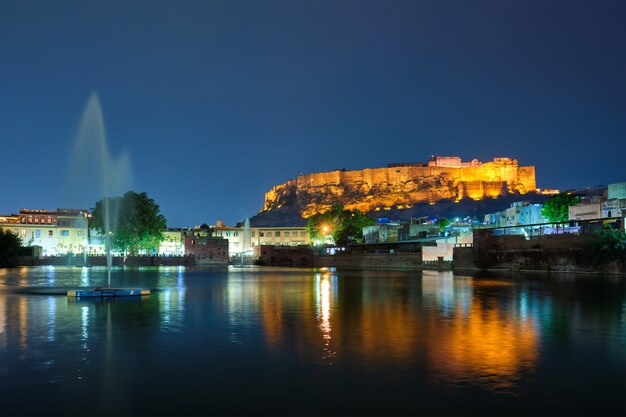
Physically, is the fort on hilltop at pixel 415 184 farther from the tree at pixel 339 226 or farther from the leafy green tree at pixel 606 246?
the leafy green tree at pixel 606 246

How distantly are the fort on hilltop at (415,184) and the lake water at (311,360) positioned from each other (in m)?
152

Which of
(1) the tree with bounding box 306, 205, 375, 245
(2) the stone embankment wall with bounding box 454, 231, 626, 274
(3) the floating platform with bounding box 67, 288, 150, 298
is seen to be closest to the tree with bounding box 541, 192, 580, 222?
(2) the stone embankment wall with bounding box 454, 231, 626, 274

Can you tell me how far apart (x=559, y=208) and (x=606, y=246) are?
37.8 metres

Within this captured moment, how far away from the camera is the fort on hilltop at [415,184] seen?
570 ft

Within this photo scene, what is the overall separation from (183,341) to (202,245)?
91.9 m

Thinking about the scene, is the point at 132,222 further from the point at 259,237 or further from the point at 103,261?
the point at 259,237

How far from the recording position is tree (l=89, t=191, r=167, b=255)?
88731mm

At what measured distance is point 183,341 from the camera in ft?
51.8

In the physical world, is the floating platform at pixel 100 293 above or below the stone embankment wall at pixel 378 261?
above

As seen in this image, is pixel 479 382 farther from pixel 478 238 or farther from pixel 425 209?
pixel 425 209

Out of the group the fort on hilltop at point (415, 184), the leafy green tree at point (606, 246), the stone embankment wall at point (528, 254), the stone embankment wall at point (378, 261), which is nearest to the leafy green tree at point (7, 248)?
the stone embankment wall at point (378, 261)

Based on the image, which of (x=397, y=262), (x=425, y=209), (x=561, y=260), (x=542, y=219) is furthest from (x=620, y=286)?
(x=425, y=209)

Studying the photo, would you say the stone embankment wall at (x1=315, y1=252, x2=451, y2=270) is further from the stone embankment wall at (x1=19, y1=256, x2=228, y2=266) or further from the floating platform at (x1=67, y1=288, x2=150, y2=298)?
the floating platform at (x1=67, y1=288, x2=150, y2=298)

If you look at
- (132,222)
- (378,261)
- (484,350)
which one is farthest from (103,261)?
(484,350)
